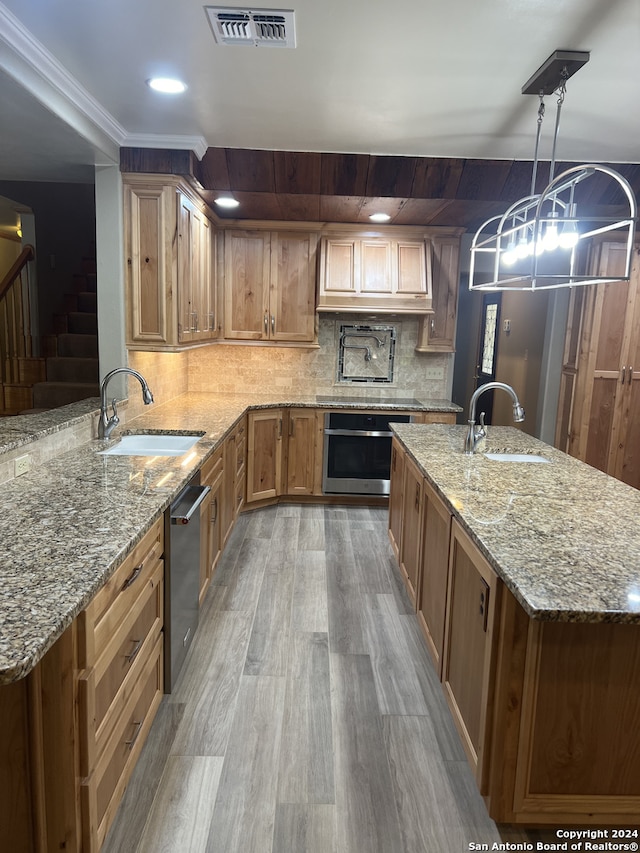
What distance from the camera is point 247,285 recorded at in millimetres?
4930

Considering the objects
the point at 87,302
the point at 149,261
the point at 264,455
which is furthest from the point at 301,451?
the point at 87,302

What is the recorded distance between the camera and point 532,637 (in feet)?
5.21

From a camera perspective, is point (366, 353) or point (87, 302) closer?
point (366, 353)

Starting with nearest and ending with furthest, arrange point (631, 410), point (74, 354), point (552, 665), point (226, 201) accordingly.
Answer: point (552, 665) < point (226, 201) < point (631, 410) < point (74, 354)

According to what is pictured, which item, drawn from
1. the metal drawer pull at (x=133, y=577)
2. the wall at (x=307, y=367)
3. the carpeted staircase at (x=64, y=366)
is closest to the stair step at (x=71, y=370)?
the carpeted staircase at (x=64, y=366)

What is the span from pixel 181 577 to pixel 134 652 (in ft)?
1.85

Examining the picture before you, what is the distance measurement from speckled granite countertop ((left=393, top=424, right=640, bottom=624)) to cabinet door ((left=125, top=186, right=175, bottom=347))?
5.50 ft

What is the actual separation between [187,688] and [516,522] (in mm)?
1521

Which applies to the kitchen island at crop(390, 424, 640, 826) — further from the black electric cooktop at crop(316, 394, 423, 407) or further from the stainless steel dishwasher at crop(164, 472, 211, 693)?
the black electric cooktop at crop(316, 394, 423, 407)

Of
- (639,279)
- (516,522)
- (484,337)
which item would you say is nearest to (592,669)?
(516,522)

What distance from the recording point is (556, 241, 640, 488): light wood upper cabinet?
483 cm

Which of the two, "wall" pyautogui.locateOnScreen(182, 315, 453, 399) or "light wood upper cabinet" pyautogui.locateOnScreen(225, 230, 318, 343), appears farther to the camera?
"wall" pyautogui.locateOnScreen(182, 315, 453, 399)

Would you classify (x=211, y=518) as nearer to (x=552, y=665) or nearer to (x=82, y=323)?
(x=552, y=665)

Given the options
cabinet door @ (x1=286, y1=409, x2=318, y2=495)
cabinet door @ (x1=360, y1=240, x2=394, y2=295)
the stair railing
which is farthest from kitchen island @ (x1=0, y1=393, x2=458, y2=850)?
cabinet door @ (x1=360, y1=240, x2=394, y2=295)
